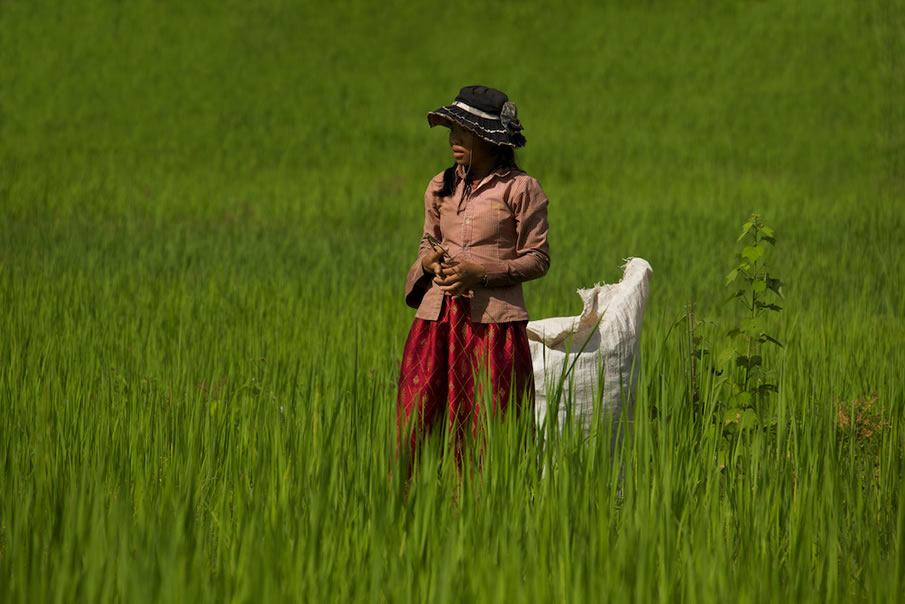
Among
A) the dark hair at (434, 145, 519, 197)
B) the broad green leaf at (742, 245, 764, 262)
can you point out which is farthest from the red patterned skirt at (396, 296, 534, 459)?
the broad green leaf at (742, 245, 764, 262)

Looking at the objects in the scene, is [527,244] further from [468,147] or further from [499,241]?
[468,147]

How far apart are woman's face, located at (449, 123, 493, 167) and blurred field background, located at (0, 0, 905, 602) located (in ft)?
2.30

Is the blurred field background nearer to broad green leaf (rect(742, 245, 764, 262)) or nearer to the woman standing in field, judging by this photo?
the woman standing in field

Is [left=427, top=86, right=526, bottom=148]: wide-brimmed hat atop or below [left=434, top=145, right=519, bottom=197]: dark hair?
atop

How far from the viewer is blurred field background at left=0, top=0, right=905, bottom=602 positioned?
6.24 ft

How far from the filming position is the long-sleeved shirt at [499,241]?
2922mm

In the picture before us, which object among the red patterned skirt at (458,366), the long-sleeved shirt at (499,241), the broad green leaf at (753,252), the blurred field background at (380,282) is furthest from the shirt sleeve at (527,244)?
the broad green leaf at (753,252)

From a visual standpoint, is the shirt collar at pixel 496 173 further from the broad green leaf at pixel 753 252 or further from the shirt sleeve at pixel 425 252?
the broad green leaf at pixel 753 252

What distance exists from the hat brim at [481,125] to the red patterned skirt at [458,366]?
491 mm

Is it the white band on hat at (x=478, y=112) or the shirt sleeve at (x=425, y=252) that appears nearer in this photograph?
the white band on hat at (x=478, y=112)

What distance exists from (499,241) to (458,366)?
403 mm

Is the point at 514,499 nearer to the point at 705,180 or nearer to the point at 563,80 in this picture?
the point at 705,180

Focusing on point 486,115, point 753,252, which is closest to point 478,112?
point 486,115

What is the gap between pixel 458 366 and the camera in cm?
295
